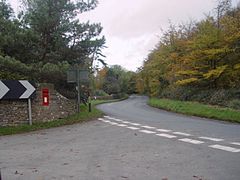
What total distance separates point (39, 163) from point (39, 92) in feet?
28.3

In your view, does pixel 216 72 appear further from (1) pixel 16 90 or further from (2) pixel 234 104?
(1) pixel 16 90

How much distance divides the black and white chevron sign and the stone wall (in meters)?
0.31

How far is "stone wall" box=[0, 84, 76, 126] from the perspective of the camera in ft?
46.7

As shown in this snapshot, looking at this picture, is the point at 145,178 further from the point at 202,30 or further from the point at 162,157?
the point at 202,30

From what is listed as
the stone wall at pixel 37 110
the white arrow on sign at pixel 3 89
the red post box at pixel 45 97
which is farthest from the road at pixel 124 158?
the red post box at pixel 45 97

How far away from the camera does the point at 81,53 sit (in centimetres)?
1995

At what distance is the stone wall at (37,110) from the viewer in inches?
560

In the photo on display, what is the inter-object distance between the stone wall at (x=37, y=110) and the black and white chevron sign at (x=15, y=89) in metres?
0.31

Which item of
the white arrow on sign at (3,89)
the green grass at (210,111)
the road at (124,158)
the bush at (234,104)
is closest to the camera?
the road at (124,158)

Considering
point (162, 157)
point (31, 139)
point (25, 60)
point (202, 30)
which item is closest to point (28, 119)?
point (31, 139)

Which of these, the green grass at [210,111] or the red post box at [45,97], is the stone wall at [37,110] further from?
the green grass at [210,111]

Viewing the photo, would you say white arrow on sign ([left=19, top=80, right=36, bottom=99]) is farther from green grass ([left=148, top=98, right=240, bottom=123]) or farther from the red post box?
green grass ([left=148, top=98, right=240, bottom=123])

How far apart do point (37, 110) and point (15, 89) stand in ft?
5.11

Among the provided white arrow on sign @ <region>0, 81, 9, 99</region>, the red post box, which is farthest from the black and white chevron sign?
the red post box
